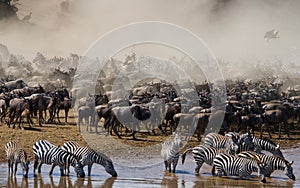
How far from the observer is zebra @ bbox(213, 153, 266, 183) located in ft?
47.3

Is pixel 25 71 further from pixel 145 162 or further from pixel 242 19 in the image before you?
pixel 145 162

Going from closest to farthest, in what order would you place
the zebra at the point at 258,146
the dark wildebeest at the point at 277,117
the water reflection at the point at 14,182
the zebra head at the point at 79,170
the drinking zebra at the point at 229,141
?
1. the water reflection at the point at 14,182
2. the zebra head at the point at 79,170
3. the drinking zebra at the point at 229,141
4. the zebra at the point at 258,146
5. the dark wildebeest at the point at 277,117

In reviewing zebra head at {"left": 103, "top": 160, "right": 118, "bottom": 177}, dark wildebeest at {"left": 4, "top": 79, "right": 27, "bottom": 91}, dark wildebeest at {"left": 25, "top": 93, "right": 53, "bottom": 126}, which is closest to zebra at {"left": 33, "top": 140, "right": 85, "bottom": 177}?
zebra head at {"left": 103, "top": 160, "right": 118, "bottom": 177}

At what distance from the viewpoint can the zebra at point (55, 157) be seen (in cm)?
1438

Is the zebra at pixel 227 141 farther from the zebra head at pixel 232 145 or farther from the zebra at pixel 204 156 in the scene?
the zebra at pixel 204 156

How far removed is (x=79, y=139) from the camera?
2006 cm

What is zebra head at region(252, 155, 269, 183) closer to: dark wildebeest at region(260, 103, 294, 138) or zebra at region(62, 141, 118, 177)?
zebra at region(62, 141, 118, 177)

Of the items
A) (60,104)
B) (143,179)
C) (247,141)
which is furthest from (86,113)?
(143,179)

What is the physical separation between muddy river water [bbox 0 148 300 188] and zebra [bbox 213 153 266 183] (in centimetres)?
16

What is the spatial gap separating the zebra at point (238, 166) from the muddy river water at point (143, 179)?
159 millimetres

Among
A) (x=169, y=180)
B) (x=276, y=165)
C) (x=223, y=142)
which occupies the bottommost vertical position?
(x=169, y=180)

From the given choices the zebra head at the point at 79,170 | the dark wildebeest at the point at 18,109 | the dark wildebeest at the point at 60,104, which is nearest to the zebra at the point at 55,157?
the zebra head at the point at 79,170

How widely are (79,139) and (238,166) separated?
6874 millimetres

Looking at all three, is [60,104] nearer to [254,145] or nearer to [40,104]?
[40,104]
